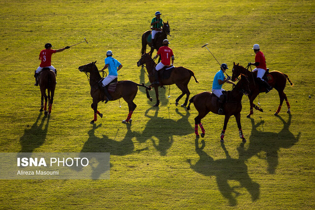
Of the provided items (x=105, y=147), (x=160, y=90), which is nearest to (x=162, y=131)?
(x=105, y=147)

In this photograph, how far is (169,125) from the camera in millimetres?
17125

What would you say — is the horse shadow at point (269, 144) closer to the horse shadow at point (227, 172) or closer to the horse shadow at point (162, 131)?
the horse shadow at point (227, 172)

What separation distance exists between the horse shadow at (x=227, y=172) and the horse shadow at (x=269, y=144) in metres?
0.78

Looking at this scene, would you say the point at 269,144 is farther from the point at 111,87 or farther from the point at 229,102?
the point at 111,87

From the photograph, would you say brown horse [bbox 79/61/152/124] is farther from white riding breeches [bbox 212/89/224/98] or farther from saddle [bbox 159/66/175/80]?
white riding breeches [bbox 212/89/224/98]

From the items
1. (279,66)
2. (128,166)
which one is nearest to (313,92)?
(279,66)

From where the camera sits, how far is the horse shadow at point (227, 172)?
11859mm

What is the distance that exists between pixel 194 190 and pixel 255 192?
1941mm

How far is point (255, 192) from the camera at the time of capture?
11898mm

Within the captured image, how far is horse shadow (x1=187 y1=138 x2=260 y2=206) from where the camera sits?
11859 millimetres

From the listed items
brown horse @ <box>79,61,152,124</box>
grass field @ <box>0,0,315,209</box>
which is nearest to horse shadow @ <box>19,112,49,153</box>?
grass field @ <box>0,0,315,209</box>

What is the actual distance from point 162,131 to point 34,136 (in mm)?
5592

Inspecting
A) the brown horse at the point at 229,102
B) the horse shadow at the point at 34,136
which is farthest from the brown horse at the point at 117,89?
the brown horse at the point at 229,102

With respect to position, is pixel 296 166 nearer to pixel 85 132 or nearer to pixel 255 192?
pixel 255 192
